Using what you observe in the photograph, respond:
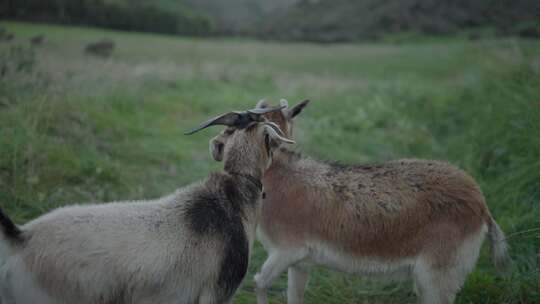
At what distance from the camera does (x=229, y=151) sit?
12.7 ft

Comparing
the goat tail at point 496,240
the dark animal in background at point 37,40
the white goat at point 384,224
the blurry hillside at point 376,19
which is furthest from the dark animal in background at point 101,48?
the goat tail at point 496,240

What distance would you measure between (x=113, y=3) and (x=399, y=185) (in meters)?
9.13

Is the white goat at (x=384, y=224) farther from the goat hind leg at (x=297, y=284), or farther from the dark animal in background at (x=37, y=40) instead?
the dark animal in background at (x=37, y=40)

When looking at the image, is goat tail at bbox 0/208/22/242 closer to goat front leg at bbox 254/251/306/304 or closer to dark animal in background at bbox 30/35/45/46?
goat front leg at bbox 254/251/306/304

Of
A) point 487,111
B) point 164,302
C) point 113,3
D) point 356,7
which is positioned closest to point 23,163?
point 164,302

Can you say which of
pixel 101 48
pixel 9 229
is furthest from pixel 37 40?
pixel 9 229

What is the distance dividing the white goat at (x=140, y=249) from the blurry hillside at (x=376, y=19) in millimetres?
13967

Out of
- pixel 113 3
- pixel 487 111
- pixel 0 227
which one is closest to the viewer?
pixel 0 227

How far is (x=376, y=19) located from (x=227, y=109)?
8.69 metres

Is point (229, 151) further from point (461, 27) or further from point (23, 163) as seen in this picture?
point (461, 27)

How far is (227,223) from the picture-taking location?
11.5 feet

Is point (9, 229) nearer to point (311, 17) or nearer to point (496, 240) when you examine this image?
point (496, 240)

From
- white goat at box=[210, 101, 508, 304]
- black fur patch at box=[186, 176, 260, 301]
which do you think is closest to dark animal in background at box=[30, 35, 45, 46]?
white goat at box=[210, 101, 508, 304]

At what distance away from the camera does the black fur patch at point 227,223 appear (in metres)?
3.40
